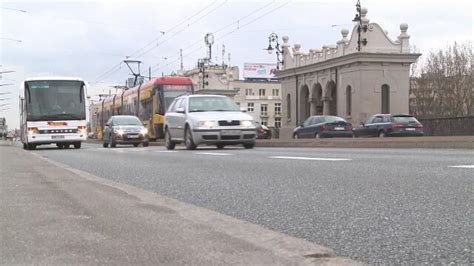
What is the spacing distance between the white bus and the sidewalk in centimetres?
1746

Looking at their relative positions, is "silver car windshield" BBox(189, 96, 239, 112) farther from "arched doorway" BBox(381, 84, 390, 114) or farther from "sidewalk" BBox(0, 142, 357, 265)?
"arched doorway" BBox(381, 84, 390, 114)

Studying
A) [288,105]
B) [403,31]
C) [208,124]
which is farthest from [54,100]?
[288,105]

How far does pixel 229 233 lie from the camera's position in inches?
174

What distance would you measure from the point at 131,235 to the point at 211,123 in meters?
12.3

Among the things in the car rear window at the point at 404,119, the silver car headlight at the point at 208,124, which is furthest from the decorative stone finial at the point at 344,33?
the silver car headlight at the point at 208,124

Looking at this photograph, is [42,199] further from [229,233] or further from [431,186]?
[431,186]

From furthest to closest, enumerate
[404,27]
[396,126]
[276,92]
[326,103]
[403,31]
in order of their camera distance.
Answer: [276,92]
[326,103]
[403,31]
[404,27]
[396,126]

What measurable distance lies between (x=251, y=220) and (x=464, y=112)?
2322 inches

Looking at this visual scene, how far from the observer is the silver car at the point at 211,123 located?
16578 millimetres

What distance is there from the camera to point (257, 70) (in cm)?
13575

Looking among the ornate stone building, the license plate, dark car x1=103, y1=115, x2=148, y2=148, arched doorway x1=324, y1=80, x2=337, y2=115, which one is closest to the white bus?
dark car x1=103, y1=115, x2=148, y2=148

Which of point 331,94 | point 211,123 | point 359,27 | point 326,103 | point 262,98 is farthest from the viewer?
point 262,98

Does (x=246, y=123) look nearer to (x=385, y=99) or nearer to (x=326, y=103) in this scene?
(x=385, y=99)

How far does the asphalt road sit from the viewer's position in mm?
3922
